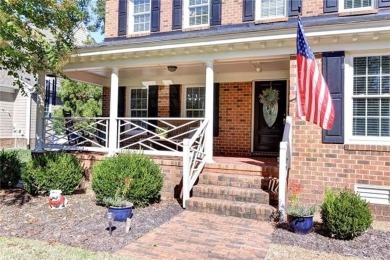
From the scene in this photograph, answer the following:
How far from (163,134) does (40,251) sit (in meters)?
5.60

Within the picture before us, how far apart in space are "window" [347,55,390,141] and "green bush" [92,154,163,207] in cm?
407

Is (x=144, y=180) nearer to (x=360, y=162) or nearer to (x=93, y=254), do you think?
(x=93, y=254)

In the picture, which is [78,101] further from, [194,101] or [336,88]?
[336,88]

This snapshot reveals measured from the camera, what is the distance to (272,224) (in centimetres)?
577

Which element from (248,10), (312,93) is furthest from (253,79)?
(312,93)

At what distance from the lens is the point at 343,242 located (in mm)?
4930

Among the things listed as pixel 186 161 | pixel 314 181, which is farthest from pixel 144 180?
pixel 314 181

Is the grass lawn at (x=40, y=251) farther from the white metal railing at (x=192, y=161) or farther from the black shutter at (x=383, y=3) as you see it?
the black shutter at (x=383, y=3)

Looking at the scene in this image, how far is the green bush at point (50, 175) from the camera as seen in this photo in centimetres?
730

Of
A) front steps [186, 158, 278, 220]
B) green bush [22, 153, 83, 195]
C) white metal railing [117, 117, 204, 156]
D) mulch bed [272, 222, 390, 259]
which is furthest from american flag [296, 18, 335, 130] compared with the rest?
green bush [22, 153, 83, 195]

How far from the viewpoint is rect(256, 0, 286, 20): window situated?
919 centimetres

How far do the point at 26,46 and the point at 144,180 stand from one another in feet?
11.2

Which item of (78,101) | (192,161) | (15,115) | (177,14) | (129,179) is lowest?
(129,179)

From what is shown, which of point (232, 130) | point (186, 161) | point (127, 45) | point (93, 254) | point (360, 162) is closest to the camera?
point (93, 254)
